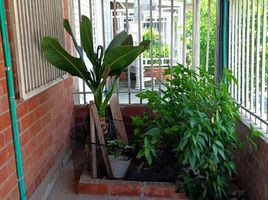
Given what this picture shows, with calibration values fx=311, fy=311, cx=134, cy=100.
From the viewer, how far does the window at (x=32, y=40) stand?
6.46 ft

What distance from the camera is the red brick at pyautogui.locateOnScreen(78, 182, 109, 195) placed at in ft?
8.16

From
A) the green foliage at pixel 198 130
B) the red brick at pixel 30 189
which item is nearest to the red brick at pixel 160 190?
the green foliage at pixel 198 130

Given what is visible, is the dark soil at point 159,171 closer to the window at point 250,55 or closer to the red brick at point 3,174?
the window at point 250,55

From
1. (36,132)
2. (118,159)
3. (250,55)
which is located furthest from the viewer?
(118,159)

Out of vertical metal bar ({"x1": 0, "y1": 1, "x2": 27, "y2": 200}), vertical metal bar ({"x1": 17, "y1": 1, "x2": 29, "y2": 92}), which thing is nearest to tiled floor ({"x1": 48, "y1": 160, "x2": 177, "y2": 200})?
vertical metal bar ({"x1": 0, "y1": 1, "x2": 27, "y2": 200})

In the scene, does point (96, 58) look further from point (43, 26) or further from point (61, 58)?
point (43, 26)

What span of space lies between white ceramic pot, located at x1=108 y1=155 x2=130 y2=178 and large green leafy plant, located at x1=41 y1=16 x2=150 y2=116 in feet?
1.31

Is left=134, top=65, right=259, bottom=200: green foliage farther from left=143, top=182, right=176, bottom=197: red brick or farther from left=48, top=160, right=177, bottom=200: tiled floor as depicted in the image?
left=48, top=160, right=177, bottom=200: tiled floor

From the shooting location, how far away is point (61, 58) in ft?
7.98

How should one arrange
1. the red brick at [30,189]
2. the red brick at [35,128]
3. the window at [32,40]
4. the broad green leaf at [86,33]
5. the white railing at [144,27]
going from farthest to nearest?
the white railing at [144,27] → the broad green leaf at [86,33] → the red brick at [35,128] → the red brick at [30,189] → the window at [32,40]

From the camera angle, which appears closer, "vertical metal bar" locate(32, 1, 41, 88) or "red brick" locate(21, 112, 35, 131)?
"red brick" locate(21, 112, 35, 131)

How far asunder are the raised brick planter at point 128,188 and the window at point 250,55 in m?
0.86

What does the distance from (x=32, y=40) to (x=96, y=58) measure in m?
0.61

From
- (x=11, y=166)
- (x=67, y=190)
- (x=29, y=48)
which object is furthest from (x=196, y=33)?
(x=11, y=166)
